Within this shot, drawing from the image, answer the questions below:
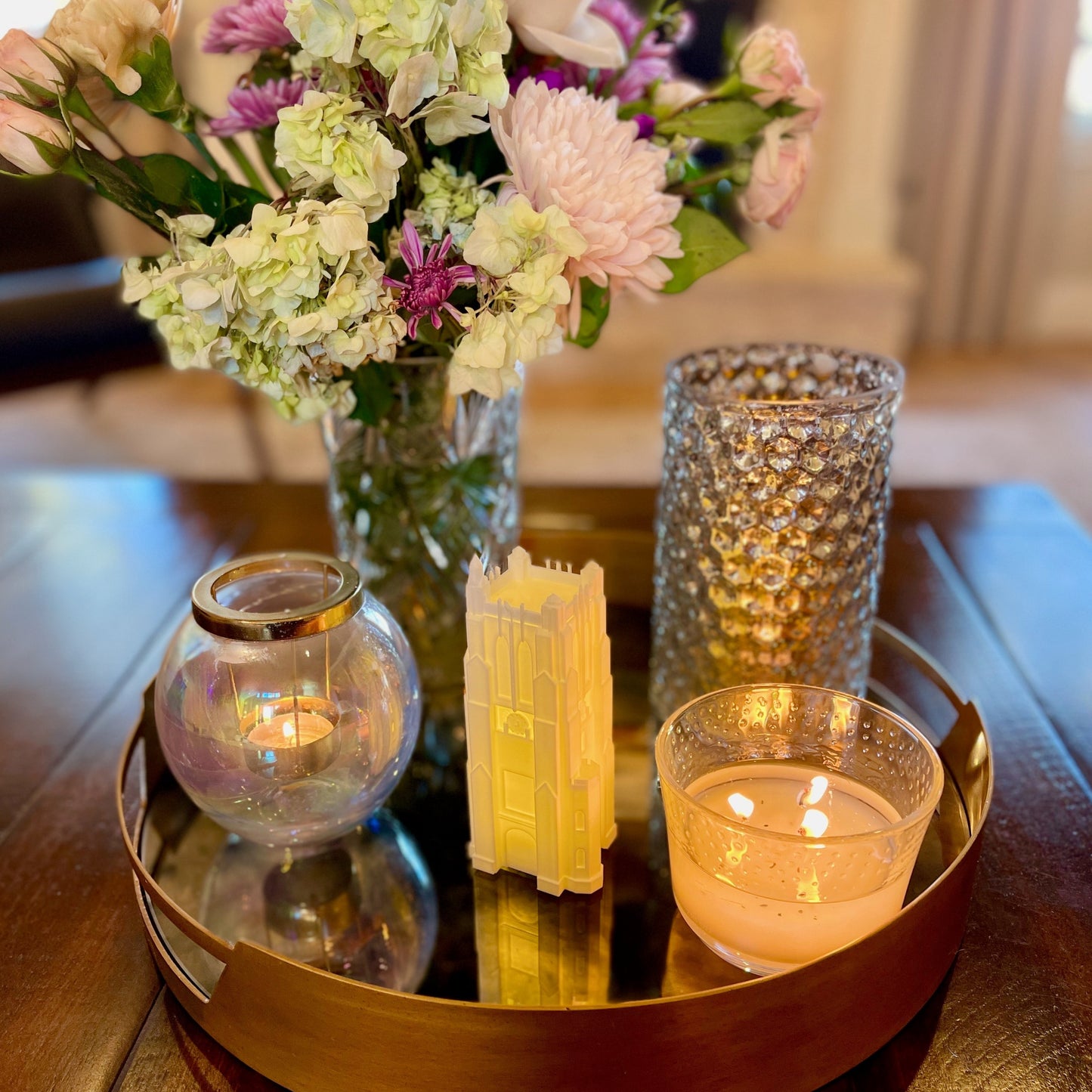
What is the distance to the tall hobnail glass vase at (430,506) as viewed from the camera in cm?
64

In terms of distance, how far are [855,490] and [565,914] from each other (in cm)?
26

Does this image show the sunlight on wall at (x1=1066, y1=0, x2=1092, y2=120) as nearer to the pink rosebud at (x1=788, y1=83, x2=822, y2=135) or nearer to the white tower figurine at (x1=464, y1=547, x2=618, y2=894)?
the pink rosebud at (x1=788, y1=83, x2=822, y2=135)

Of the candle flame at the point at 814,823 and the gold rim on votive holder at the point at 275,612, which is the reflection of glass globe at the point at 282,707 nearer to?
the gold rim on votive holder at the point at 275,612

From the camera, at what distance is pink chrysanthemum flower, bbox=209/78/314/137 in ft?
1.69

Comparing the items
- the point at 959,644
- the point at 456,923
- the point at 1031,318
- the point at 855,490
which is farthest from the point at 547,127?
the point at 1031,318

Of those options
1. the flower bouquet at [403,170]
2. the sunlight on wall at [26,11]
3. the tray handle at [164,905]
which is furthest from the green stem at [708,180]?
the sunlight on wall at [26,11]

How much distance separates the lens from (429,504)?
0.66 meters

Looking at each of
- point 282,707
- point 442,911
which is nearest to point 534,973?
point 442,911

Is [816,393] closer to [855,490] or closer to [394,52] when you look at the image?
[855,490]

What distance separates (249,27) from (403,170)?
10 centimetres

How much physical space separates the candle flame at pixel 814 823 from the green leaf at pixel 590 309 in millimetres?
256

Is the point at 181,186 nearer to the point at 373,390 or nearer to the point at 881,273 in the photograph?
the point at 373,390

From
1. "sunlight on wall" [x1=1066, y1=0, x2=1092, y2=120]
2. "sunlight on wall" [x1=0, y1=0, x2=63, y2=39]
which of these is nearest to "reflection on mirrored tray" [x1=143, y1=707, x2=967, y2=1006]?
"sunlight on wall" [x1=1066, y1=0, x2=1092, y2=120]

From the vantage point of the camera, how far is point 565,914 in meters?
0.50
